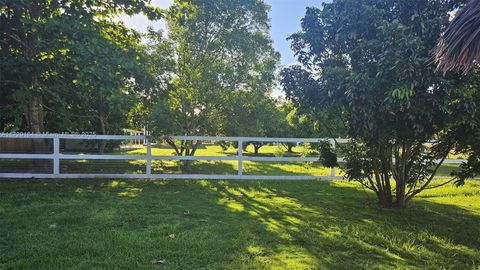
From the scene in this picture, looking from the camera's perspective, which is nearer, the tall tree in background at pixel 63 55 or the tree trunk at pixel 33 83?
the tall tree in background at pixel 63 55

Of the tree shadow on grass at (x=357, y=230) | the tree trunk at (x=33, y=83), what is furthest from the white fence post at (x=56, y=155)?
the tree shadow on grass at (x=357, y=230)

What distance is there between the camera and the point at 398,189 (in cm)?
674

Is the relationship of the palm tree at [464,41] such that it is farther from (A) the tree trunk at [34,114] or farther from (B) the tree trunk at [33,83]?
(A) the tree trunk at [34,114]

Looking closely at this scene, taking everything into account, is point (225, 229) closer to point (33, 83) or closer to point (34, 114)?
point (33, 83)

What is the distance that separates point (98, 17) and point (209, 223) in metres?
8.75

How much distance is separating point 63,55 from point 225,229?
6.59m

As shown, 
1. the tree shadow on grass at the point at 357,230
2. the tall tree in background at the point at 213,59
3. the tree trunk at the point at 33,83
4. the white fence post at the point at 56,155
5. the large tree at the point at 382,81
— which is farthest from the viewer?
the tall tree in background at the point at 213,59

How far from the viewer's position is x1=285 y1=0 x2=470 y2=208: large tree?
426 centimetres

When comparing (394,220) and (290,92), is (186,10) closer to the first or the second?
(290,92)

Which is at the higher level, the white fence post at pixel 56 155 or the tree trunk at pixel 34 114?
the tree trunk at pixel 34 114

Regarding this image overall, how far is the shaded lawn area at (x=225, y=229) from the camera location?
376cm

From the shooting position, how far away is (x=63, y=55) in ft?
28.7

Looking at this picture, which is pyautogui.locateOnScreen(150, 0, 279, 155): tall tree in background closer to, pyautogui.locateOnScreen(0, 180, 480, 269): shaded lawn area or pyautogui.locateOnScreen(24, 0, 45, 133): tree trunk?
pyautogui.locateOnScreen(0, 180, 480, 269): shaded lawn area

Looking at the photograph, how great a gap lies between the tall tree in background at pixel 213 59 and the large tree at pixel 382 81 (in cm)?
452
